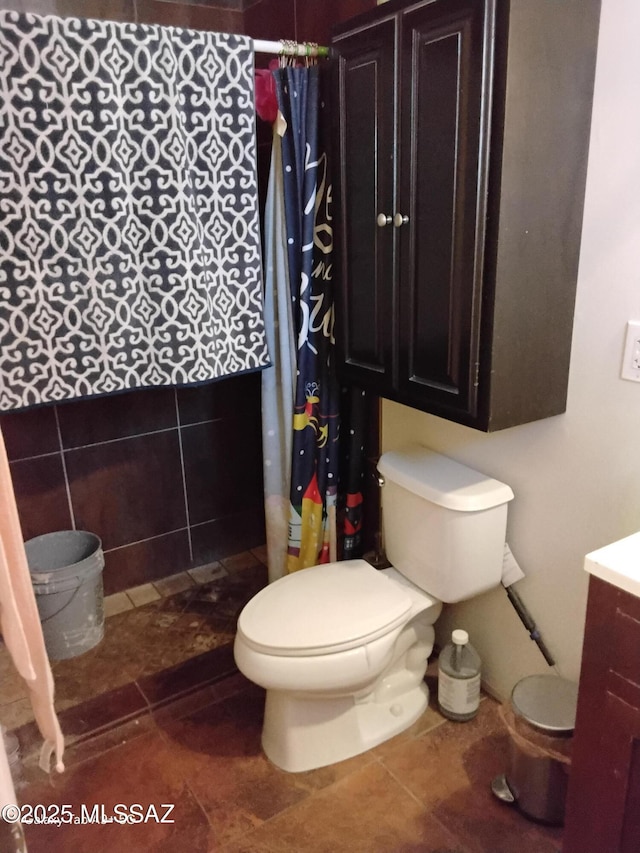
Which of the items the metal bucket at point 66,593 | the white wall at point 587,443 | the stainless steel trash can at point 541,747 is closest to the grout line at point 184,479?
the metal bucket at point 66,593

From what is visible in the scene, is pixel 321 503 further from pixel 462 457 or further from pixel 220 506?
pixel 220 506

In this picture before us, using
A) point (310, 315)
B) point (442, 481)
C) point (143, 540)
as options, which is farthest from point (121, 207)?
point (143, 540)

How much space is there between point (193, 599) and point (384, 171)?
165 centimetres

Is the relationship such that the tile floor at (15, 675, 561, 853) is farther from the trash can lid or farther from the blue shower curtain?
the blue shower curtain

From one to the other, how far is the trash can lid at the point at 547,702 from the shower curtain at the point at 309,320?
74 centimetres

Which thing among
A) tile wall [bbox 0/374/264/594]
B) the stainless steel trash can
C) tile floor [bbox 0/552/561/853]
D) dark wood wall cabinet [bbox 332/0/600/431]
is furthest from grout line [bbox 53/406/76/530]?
the stainless steel trash can

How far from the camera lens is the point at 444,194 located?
1386 mm

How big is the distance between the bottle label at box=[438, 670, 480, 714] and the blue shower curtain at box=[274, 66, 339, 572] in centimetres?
52

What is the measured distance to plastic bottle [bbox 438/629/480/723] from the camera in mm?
1792

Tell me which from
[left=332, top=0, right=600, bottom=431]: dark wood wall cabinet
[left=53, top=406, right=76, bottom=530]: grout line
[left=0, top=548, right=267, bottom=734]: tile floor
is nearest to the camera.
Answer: [left=332, top=0, right=600, bottom=431]: dark wood wall cabinet

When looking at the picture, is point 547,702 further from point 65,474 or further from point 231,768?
point 65,474

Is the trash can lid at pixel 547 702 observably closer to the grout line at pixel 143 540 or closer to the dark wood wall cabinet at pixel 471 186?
the dark wood wall cabinet at pixel 471 186

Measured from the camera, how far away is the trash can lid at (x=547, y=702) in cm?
147

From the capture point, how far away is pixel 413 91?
1409 millimetres
